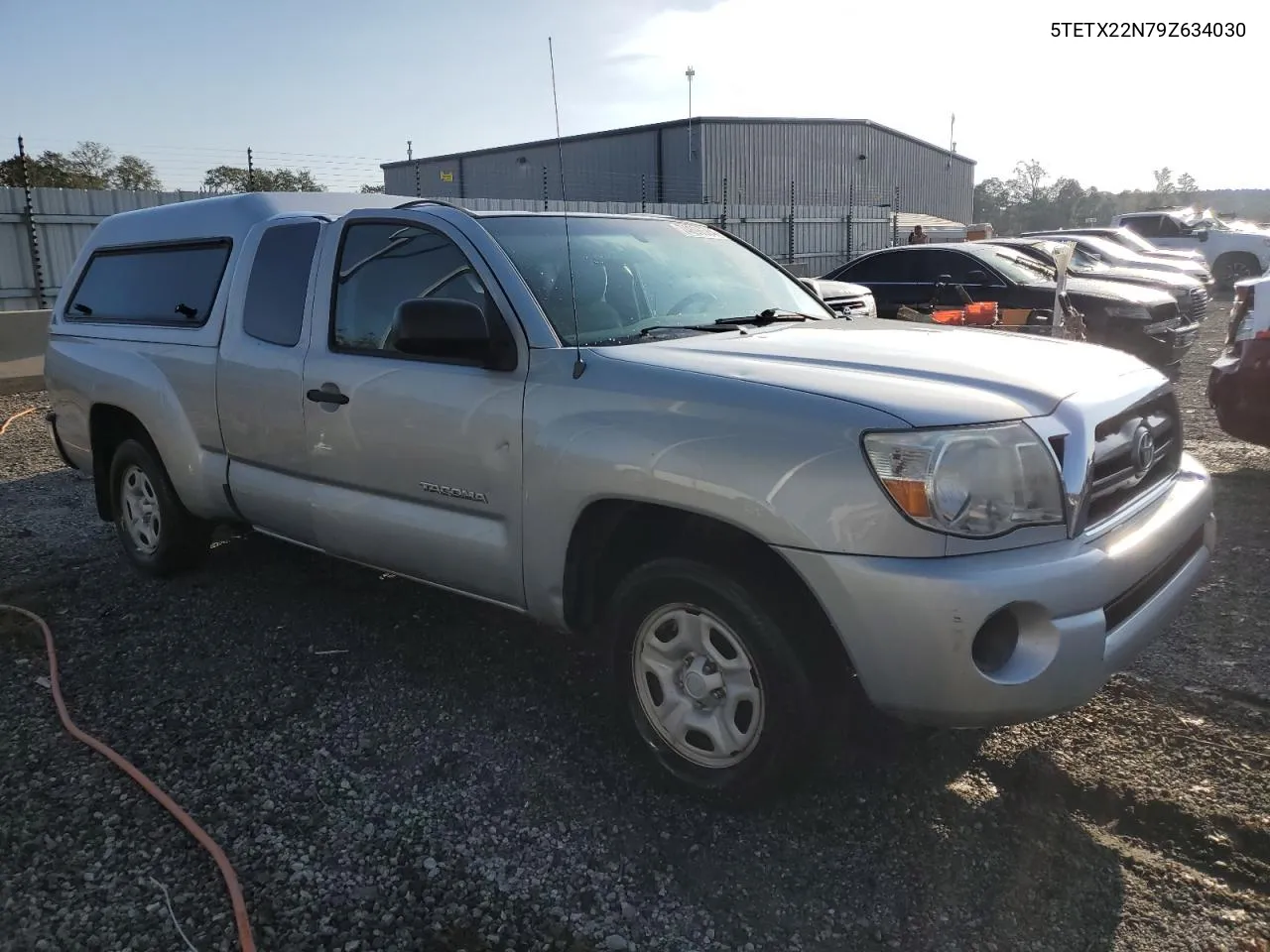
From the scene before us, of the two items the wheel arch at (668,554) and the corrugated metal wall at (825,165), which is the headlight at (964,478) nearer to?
the wheel arch at (668,554)

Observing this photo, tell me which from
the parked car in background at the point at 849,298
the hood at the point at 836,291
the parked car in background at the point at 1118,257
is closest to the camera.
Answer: the parked car in background at the point at 849,298

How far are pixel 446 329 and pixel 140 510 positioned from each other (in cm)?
300

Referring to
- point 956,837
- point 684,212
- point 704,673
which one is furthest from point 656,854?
point 684,212

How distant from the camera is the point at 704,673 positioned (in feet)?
9.60

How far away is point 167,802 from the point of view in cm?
305

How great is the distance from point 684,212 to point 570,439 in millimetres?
20243

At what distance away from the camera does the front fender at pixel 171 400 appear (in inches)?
180

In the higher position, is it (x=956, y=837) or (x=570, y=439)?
(x=570, y=439)

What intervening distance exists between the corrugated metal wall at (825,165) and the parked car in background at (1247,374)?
2901 cm

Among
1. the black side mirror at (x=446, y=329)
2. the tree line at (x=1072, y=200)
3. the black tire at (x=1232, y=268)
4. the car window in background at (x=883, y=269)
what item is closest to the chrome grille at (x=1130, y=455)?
the black side mirror at (x=446, y=329)

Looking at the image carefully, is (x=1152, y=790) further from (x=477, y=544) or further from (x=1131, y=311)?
(x=1131, y=311)

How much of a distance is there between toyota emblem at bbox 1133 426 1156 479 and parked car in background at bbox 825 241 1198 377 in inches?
309

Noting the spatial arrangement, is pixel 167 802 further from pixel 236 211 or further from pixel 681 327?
pixel 236 211

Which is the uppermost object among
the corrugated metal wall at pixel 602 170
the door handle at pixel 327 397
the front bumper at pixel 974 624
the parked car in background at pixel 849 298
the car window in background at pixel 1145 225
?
the corrugated metal wall at pixel 602 170
